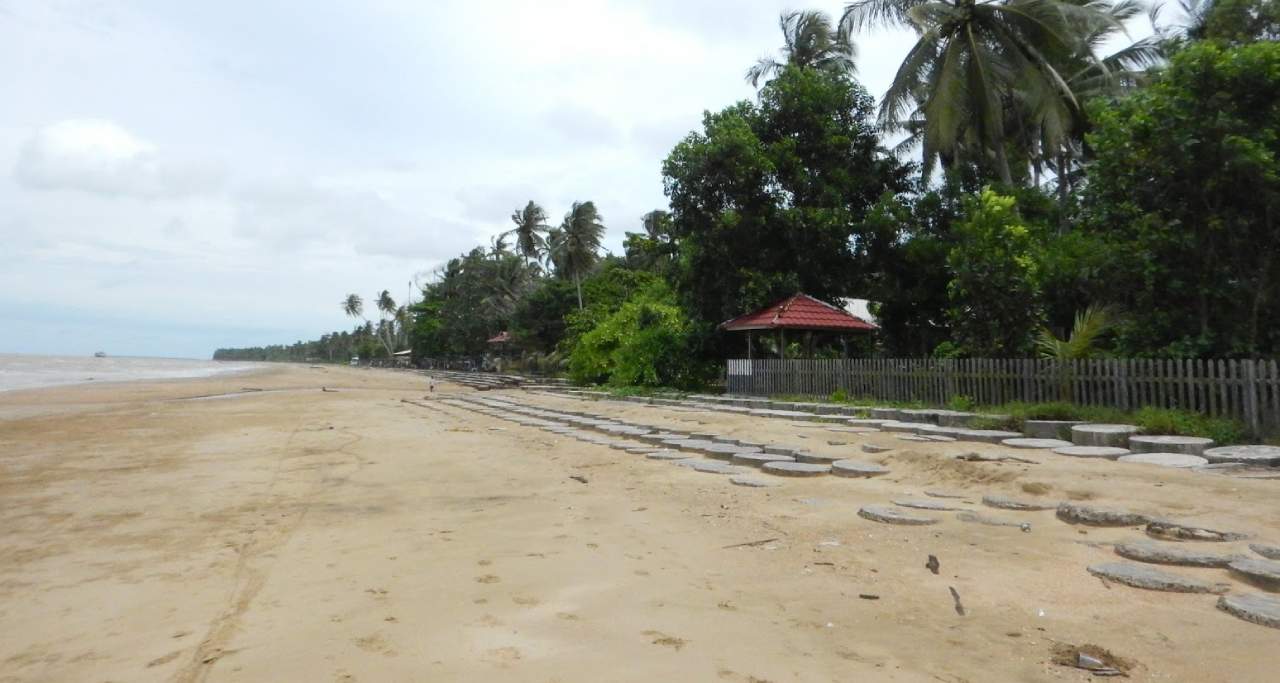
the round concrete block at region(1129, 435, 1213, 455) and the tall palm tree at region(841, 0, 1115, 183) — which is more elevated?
the tall palm tree at region(841, 0, 1115, 183)

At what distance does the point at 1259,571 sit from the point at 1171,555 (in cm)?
42

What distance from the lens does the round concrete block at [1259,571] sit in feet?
11.8

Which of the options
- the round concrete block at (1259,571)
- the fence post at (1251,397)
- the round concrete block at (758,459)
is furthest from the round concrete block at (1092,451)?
the round concrete block at (1259,571)

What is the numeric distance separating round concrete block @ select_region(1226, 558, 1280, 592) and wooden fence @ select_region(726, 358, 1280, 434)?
16.8 ft

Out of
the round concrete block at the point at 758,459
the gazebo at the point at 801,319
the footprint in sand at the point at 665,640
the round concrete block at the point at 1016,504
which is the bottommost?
the footprint in sand at the point at 665,640

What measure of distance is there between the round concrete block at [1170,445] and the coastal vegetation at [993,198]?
82cm

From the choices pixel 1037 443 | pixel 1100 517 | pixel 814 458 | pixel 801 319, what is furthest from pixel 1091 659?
pixel 801 319

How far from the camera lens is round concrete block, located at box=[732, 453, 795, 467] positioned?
25.3 feet

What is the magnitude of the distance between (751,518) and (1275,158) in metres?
8.38

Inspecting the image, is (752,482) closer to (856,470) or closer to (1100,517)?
(856,470)

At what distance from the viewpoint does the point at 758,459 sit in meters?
7.81

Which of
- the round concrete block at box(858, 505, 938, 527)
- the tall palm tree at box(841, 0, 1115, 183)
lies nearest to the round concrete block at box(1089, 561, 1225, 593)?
the round concrete block at box(858, 505, 938, 527)

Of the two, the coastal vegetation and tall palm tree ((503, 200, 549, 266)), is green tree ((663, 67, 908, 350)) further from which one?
tall palm tree ((503, 200, 549, 266))

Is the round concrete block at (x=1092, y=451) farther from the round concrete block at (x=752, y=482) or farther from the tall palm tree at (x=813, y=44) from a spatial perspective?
the tall palm tree at (x=813, y=44)
